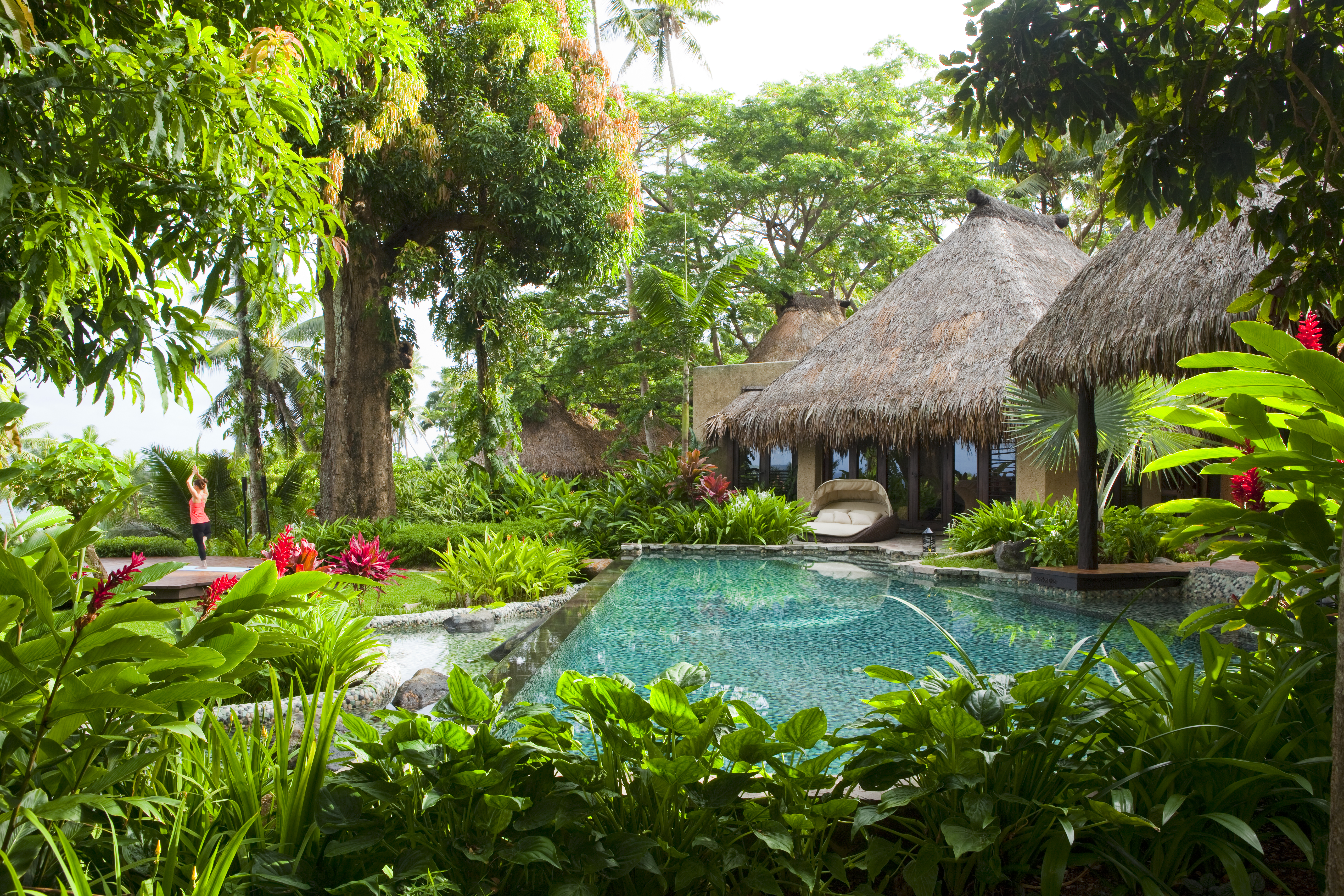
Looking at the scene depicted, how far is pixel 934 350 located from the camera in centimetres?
1172

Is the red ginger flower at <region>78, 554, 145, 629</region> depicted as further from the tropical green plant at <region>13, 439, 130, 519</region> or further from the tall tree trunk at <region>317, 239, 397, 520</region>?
the tall tree trunk at <region>317, 239, 397, 520</region>

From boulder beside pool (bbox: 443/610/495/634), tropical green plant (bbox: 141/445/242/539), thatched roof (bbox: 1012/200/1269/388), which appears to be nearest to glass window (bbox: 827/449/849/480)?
thatched roof (bbox: 1012/200/1269/388)

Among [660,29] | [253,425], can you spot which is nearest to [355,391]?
[253,425]

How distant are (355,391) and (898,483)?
333 inches

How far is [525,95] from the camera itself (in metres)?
10.4

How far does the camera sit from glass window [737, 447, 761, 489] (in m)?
14.8

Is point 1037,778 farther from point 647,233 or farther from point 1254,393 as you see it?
point 647,233

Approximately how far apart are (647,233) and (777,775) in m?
18.3

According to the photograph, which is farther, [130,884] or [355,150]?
[355,150]

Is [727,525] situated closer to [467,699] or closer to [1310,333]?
[1310,333]

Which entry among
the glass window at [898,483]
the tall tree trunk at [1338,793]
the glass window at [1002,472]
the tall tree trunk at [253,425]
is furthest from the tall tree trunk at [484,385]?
the tall tree trunk at [1338,793]

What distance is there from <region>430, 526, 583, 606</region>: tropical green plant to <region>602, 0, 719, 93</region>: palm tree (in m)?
22.1

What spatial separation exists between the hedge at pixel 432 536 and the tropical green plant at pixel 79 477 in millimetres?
3105

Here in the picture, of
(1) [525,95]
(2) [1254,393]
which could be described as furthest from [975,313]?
(2) [1254,393]
